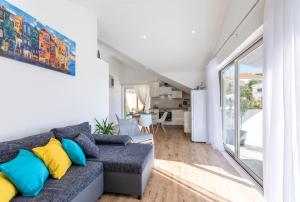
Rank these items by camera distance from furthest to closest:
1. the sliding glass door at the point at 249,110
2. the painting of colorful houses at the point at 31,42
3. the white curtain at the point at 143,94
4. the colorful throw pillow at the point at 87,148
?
1. the white curtain at the point at 143,94
2. the sliding glass door at the point at 249,110
3. the colorful throw pillow at the point at 87,148
4. the painting of colorful houses at the point at 31,42

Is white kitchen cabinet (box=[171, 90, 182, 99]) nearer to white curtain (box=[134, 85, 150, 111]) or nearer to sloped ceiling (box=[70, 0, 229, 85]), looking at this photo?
white curtain (box=[134, 85, 150, 111])

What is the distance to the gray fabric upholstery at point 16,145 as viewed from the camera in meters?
1.54

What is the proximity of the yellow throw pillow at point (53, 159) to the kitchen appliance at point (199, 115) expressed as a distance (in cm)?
401

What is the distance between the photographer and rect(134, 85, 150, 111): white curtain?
8745 mm

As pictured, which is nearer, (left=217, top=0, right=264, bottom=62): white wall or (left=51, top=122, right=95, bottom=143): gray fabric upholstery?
(left=217, top=0, right=264, bottom=62): white wall

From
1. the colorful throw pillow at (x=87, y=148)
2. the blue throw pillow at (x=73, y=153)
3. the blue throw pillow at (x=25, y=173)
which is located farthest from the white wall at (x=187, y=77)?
the blue throw pillow at (x=25, y=173)

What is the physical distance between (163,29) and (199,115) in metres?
2.69

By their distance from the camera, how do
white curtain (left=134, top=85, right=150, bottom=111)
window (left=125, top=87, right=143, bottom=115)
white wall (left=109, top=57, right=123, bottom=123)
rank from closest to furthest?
white wall (left=109, top=57, right=123, bottom=123) < white curtain (left=134, top=85, right=150, bottom=111) < window (left=125, top=87, right=143, bottom=115)

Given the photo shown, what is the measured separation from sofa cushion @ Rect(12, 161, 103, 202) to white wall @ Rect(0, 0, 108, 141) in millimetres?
815

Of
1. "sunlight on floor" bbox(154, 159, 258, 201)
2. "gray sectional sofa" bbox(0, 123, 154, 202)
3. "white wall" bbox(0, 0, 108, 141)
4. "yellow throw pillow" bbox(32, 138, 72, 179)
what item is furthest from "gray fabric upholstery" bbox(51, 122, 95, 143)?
"sunlight on floor" bbox(154, 159, 258, 201)

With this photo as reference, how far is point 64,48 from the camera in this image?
283cm

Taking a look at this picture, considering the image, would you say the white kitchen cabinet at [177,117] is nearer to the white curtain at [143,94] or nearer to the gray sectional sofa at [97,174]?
the white curtain at [143,94]

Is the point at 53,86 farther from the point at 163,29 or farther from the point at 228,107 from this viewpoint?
the point at 228,107

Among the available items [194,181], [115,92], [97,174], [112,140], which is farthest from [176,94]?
[97,174]
